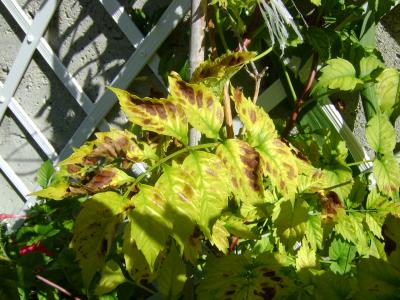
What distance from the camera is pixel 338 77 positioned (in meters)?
1.06

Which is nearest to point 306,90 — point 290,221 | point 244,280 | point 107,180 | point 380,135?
point 380,135

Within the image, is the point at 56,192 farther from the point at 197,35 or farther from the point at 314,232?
the point at 314,232

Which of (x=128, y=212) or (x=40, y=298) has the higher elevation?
(x=128, y=212)

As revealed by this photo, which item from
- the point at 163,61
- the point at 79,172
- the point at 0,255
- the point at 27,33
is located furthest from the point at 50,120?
the point at 79,172

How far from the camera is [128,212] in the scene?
2.20 feet

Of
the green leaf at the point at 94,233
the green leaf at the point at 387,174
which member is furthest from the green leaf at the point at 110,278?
the green leaf at the point at 387,174

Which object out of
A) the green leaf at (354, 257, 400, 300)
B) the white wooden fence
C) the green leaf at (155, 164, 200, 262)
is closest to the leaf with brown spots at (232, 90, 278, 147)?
the green leaf at (155, 164, 200, 262)

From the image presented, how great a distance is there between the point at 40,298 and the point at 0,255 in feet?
0.93

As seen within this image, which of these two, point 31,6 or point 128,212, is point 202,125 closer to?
point 128,212

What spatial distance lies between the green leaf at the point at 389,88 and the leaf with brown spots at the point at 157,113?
19.7 inches

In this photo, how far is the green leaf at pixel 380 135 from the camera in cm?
97

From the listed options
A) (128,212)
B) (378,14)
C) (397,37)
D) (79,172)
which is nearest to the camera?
(128,212)

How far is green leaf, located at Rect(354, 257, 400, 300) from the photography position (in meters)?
0.57

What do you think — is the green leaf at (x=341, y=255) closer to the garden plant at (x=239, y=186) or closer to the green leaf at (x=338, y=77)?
the garden plant at (x=239, y=186)
